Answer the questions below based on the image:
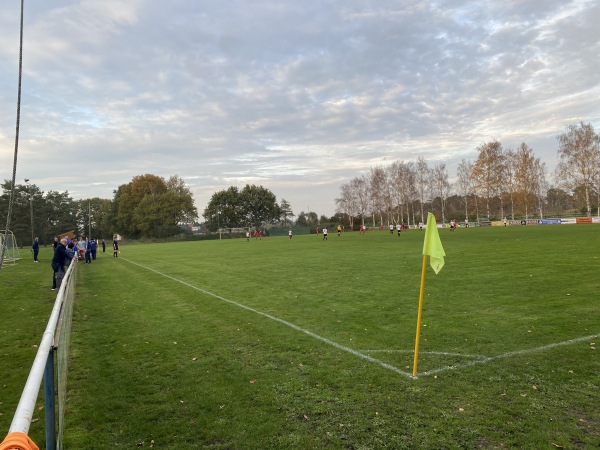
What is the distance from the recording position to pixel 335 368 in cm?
577

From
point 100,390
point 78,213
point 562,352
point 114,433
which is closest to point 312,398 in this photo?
point 114,433

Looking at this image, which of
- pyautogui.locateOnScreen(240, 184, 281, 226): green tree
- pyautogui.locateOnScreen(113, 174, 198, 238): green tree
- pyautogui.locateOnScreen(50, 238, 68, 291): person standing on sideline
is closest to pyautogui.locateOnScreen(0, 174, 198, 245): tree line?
pyautogui.locateOnScreen(113, 174, 198, 238): green tree

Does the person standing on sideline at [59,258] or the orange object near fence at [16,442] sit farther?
the person standing on sideline at [59,258]

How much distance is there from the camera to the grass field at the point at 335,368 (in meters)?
4.08

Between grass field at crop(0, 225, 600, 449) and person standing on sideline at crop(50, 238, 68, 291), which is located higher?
person standing on sideline at crop(50, 238, 68, 291)

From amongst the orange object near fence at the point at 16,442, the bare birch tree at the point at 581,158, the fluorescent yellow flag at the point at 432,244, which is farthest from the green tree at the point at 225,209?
the orange object near fence at the point at 16,442

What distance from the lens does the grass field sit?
13.4 feet

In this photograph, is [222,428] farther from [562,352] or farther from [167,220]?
[167,220]

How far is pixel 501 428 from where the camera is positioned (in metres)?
3.96

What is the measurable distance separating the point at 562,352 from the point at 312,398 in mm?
3838

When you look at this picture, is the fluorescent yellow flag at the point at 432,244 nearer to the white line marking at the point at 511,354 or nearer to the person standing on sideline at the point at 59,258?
the white line marking at the point at 511,354

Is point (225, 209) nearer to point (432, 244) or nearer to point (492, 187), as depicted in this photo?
point (492, 187)

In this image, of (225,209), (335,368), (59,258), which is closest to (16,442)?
(335,368)

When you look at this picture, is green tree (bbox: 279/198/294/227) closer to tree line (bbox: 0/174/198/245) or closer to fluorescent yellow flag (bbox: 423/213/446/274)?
tree line (bbox: 0/174/198/245)
